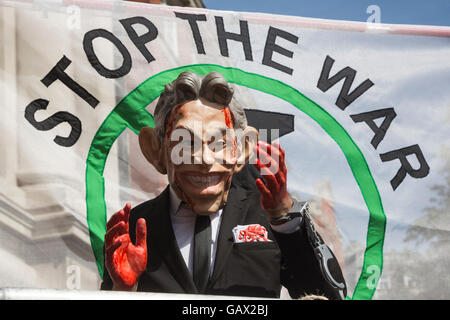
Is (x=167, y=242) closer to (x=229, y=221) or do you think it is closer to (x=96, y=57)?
(x=229, y=221)

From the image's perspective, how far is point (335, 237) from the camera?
5621 mm

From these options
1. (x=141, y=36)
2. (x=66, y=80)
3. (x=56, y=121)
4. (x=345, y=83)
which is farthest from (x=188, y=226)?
(x=345, y=83)

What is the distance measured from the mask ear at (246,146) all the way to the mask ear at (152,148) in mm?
505

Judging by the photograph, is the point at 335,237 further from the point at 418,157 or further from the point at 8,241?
the point at 8,241

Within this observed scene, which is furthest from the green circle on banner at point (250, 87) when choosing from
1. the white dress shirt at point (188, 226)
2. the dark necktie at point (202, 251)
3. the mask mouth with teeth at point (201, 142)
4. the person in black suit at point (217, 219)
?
the dark necktie at point (202, 251)

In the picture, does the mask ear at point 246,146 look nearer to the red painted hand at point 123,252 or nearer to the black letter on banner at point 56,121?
the red painted hand at point 123,252

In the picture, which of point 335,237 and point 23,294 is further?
point 335,237

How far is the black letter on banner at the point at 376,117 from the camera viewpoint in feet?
19.3

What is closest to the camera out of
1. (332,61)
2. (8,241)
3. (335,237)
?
(8,241)

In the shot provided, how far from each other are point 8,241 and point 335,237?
2247mm

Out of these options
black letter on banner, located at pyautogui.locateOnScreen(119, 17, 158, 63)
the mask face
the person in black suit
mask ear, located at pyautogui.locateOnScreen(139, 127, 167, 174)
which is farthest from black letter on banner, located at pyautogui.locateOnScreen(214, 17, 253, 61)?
mask ear, located at pyautogui.locateOnScreen(139, 127, 167, 174)

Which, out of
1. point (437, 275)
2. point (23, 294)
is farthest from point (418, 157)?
point (23, 294)
